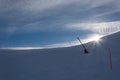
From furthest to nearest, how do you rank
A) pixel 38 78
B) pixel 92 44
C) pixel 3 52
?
pixel 92 44 < pixel 3 52 < pixel 38 78

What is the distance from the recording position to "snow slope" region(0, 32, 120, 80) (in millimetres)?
19375

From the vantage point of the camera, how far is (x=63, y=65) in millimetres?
20953

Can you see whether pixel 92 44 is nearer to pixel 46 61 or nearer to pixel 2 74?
pixel 46 61

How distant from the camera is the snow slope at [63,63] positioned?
63.6ft

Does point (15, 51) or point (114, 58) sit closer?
point (114, 58)

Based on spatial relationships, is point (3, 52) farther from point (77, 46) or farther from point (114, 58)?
point (114, 58)

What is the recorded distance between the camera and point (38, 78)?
63.0 feet

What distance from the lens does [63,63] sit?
2130 centimetres

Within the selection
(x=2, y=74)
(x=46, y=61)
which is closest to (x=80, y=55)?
(x=46, y=61)

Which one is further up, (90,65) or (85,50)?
(85,50)

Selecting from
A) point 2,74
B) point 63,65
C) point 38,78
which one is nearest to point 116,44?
point 63,65

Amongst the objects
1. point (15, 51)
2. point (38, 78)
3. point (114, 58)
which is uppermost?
point (15, 51)

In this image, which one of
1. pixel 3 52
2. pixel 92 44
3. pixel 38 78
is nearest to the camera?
pixel 38 78

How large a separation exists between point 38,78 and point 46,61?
8.81ft
